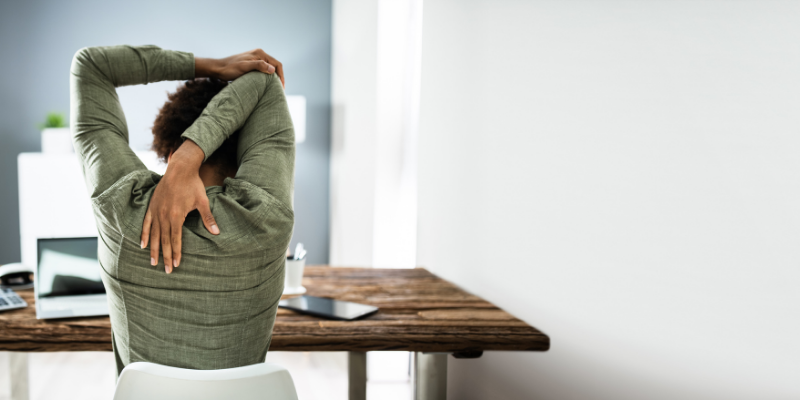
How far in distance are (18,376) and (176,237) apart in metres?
1.66

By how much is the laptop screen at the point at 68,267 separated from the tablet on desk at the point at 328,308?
481 mm

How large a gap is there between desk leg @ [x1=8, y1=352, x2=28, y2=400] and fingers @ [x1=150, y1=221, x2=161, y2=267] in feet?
5.17

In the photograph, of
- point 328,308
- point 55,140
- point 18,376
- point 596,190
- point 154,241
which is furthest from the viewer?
point 55,140

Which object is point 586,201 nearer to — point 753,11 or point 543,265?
point 543,265

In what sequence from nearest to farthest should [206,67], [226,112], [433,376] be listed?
[226,112], [206,67], [433,376]

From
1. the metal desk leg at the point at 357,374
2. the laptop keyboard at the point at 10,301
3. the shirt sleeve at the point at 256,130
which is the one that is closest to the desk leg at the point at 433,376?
the metal desk leg at the point at 357,374

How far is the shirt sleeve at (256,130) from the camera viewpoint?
2.53ft

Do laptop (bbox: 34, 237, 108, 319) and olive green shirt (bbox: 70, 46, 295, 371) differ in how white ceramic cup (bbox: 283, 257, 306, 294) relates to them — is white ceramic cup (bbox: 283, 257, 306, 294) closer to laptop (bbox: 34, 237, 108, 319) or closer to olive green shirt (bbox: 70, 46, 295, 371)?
laptop (bbox: 34, 237, 108, 319)

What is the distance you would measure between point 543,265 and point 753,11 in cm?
73

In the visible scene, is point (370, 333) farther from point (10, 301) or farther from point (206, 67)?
point (10, 301)

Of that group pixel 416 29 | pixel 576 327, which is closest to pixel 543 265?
pixel 576 327

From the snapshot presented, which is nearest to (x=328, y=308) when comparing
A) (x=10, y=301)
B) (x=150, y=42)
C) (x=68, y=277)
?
(x=68, y=277)

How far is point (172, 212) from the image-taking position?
2.29 ft

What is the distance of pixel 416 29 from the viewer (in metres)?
2.70
